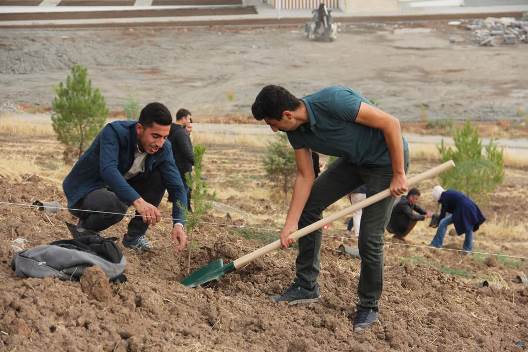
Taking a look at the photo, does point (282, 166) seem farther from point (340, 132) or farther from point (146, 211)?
point (340, 132)

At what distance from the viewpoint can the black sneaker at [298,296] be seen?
6312 mm

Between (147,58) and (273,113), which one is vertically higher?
(273,113)

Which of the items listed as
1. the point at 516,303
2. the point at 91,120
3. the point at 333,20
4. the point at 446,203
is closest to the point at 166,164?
the point at 516,303

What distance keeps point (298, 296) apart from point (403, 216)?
213 inches

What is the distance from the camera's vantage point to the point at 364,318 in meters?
6.05

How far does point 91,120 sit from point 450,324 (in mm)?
11013

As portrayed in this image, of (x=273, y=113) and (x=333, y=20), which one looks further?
(x=333, y=20)

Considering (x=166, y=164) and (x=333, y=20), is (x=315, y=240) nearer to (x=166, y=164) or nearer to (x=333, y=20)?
(x=166, y=164)

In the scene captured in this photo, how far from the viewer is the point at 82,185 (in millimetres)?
6520

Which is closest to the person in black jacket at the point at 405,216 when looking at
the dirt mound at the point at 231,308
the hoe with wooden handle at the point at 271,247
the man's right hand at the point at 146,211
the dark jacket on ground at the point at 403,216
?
the dark jacket on ground at the point at 403,216

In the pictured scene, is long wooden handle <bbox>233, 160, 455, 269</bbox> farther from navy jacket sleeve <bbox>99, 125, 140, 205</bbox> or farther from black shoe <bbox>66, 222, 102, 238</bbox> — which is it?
black shoe <bbox>66, 222, 102, 238</bbox>

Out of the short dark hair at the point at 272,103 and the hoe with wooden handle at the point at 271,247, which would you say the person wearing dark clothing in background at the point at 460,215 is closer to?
the hoe with wooden handle at the point at 271,247

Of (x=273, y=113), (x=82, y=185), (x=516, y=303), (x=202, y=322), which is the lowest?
(x=516, y=303)

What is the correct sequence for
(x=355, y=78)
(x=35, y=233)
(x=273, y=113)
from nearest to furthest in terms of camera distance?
1. (x=273, y=113)
2. (x=35, y=233)
3. (x=355, y=78)
